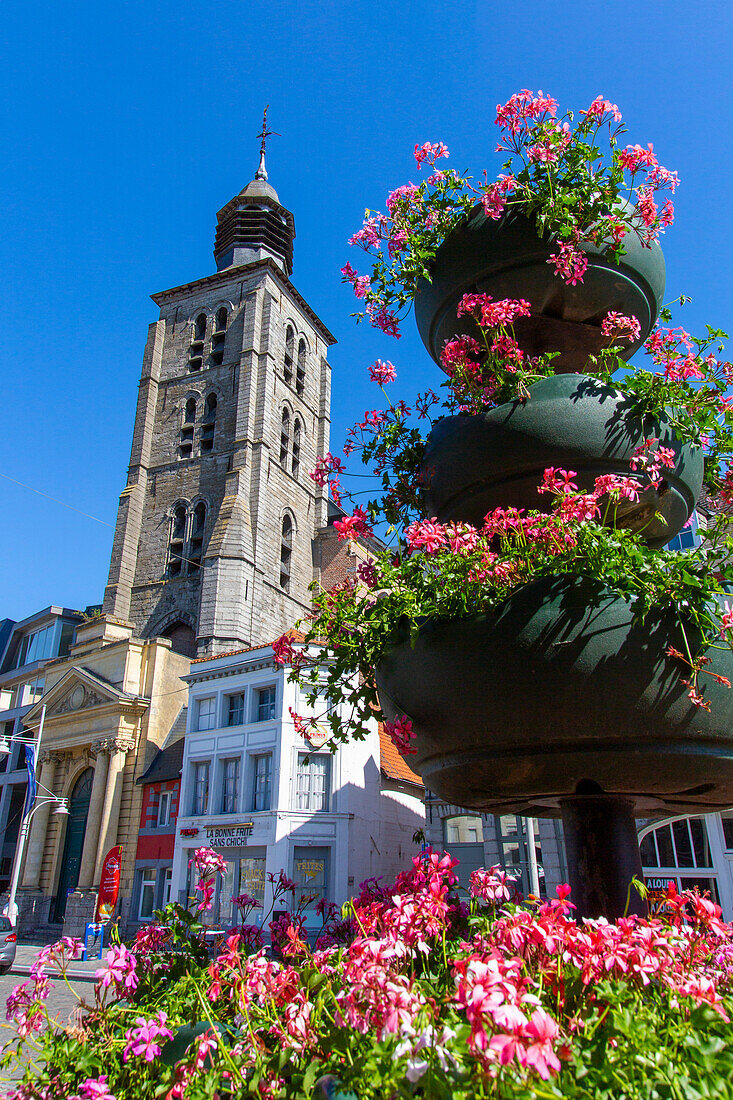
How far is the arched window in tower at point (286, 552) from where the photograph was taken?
→ 3819cm

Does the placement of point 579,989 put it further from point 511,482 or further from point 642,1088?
point 511,482

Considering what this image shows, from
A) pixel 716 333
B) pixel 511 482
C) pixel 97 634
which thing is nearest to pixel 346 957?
pixel 511 482

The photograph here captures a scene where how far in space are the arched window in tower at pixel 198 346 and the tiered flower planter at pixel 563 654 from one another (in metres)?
42.0

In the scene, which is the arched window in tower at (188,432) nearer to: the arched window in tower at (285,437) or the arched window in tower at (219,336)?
the arched window in tower at (219,336)

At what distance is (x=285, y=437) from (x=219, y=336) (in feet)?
25.2

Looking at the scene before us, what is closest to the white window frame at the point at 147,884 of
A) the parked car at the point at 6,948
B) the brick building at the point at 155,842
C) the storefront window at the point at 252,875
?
the brick building at the point at 155,842

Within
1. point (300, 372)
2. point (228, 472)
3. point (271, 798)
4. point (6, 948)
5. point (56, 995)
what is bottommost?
point (56, 995)

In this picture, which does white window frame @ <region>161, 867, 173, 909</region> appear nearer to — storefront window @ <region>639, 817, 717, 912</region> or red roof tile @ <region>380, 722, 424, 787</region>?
red roof tile @ <region>380, 722, 424, 787</region>

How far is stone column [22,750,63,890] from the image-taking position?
93.9 ft

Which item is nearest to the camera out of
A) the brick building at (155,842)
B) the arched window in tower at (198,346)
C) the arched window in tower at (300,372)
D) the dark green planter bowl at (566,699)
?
the dark green planter bowl at (566,699)

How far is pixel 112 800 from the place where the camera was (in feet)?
88.6

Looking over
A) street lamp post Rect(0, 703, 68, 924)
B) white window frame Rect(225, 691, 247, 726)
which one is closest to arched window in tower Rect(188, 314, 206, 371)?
street lamp post Rect(0, 703, 68, 924)

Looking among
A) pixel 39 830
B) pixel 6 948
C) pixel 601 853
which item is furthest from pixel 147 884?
pixel 601 853

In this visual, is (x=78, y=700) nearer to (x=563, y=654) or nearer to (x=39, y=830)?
(x=39, y=830)
